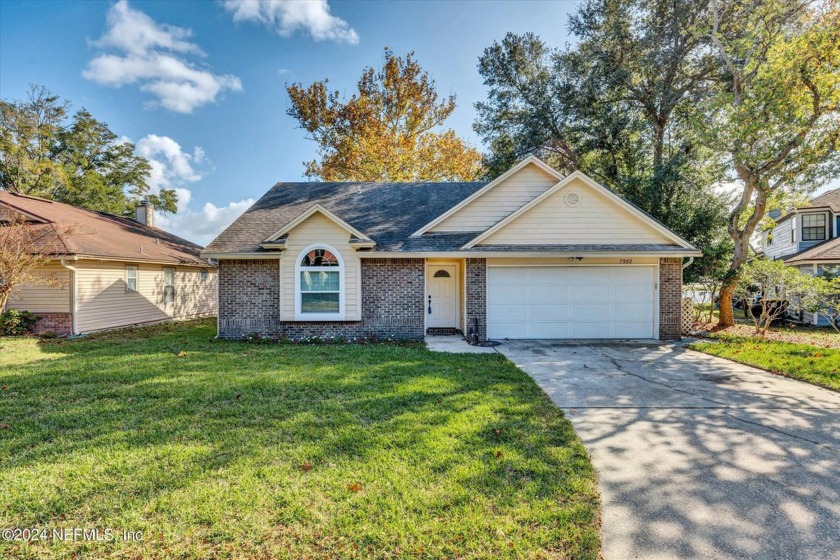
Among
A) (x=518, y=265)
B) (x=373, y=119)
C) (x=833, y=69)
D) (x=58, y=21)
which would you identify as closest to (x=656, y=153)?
(x=833, y=69)

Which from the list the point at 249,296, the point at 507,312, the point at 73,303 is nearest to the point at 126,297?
the point at 73,303

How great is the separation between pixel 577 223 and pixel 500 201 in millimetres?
2626

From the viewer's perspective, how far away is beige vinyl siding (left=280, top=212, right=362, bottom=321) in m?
11.1

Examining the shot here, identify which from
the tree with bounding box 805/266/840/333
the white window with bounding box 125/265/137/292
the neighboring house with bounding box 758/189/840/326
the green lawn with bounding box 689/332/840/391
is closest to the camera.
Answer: the green lawn with bounding box 689/332/840/391

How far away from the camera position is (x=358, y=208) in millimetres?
13836

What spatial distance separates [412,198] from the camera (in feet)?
48.0

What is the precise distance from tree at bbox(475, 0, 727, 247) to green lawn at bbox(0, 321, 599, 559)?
49.2 feet

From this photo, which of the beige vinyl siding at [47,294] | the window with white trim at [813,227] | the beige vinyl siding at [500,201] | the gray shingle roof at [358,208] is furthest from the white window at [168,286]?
the window with white trim at [813,227]

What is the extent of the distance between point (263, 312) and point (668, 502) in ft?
35.0

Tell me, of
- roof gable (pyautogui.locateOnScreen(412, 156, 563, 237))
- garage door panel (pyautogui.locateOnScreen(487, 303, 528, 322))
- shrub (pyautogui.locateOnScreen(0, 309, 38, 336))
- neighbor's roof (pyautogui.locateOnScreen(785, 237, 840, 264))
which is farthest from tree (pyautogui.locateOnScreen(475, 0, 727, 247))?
shrub (pyautogui.locateOnScreen(0, 309, 38, 336))

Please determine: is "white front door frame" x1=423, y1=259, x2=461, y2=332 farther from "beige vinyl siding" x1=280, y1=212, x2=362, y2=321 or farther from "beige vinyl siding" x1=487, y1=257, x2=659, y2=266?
"beige vinyl siding" x1=280, y1=212, x2=362, y2=321

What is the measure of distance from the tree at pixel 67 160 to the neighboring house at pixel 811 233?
40904 mm

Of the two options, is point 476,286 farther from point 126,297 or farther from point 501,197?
point 126,297

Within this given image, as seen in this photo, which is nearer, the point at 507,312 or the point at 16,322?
the point at 507,312
